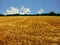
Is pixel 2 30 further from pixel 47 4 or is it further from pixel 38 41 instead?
pixel 47 4

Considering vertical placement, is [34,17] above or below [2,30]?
above

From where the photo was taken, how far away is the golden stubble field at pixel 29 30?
9.30ft

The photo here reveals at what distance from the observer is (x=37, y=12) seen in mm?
3064

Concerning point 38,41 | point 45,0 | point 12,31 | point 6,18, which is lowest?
point 38,41

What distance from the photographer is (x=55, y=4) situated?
121 inches

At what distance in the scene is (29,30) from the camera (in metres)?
2.96

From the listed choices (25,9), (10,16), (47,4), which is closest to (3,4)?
(10,16)

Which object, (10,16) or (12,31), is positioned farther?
(10,16)

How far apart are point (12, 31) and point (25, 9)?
558 mm

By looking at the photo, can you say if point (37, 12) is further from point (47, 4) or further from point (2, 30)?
point (2, 30)

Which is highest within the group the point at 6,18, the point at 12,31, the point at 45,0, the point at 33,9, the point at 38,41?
the point at 45,0

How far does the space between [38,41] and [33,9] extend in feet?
2.30

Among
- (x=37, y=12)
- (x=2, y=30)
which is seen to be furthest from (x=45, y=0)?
(x=2, y=30)

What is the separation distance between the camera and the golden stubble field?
2836 millimetres
